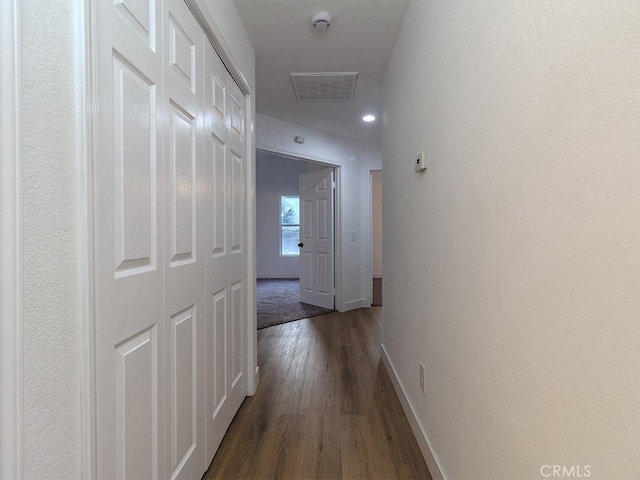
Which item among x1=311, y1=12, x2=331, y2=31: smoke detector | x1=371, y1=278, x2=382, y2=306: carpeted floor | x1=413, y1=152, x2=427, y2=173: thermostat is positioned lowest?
x1=371, y1=278, x2=382, y2=306: carpeted floor

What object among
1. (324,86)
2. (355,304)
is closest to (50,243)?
(324,86)

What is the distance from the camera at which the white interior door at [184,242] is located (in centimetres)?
113

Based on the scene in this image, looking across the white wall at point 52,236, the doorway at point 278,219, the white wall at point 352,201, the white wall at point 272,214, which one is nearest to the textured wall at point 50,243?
the white wall at point 52,236

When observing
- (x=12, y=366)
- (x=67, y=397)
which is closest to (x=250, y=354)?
(x=67, y=397)

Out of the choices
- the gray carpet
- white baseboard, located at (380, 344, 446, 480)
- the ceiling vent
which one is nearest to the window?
the gray carpet

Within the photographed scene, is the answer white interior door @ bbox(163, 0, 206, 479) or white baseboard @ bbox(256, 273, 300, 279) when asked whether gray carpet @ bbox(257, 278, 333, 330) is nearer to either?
white baseboard @ bbox(256, 273, 300, 279)

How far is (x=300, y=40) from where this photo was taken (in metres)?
2.23

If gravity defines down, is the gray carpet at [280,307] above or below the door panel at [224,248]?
below

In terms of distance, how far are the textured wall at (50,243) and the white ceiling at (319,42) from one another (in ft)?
5.06

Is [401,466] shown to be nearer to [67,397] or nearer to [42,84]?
[67,397]

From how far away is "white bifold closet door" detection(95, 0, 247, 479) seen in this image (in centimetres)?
81

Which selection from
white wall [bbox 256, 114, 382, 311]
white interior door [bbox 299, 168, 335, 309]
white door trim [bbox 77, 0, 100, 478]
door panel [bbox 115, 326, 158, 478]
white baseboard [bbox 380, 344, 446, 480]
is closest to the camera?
white door trim [bbox 77, 0, 100, 478]

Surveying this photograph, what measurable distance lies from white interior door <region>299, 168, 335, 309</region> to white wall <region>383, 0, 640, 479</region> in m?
3.15

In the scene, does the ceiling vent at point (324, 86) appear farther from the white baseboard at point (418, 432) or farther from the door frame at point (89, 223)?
the white baseboard at point (418, 432)
